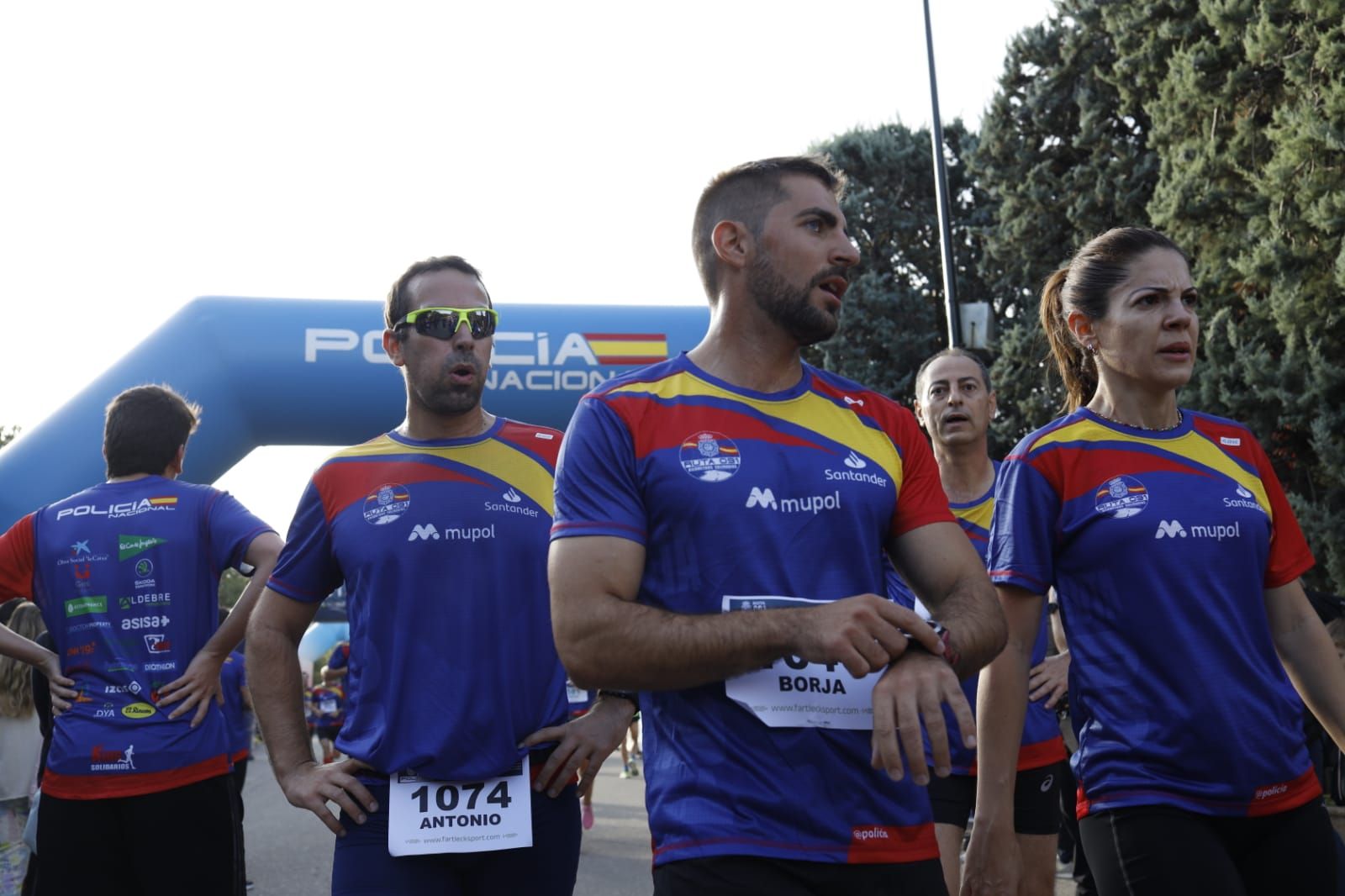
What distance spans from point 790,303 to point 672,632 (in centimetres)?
76

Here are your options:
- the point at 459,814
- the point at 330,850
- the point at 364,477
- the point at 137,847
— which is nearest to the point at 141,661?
the point at 137,847

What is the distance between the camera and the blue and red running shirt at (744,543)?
2502mm

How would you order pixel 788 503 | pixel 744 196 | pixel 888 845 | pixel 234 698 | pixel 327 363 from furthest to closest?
1. pixel 327 363
2. pixel 234 698
3. pixel 744 196
4. pixel 788 503
5. pixel 888 845

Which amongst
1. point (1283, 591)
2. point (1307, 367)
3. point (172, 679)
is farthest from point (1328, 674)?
point (1307, 367)

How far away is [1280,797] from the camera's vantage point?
128 inches

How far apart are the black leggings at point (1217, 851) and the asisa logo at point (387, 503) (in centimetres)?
191

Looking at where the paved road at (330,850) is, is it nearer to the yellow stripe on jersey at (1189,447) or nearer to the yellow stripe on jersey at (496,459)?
the yellow stripe on jersey at (496,459)

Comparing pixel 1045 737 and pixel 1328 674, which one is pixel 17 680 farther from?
pixel 1328 674

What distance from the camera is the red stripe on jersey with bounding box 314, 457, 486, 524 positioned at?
3.80 metres

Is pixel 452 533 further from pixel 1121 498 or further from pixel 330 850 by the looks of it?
pixel 330 850

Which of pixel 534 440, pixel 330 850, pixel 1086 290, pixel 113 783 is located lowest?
pixel 330 850

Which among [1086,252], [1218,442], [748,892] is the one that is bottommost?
[748,892]

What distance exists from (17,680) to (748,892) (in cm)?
536

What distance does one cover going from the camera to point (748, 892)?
2443 mm
